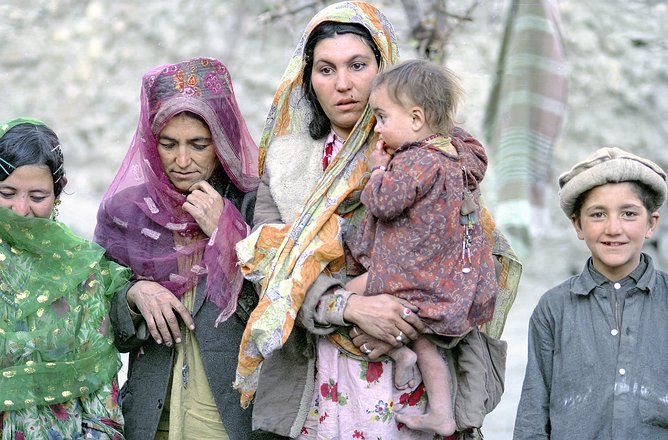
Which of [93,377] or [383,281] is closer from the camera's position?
[383,281]

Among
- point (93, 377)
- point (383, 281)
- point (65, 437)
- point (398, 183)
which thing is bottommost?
point (65, 437)

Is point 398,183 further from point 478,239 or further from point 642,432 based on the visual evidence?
point 642,432

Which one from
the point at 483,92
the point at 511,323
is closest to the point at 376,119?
the point at 483,92

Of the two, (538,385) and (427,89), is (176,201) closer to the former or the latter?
(427,89)

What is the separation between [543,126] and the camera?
252 inches

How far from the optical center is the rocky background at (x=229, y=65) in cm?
645

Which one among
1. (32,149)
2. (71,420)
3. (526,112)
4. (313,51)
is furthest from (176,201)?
(526,112)

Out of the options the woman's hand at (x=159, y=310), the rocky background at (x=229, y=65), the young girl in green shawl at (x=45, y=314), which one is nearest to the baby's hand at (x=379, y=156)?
the woman's hand at (x=159, y=310)

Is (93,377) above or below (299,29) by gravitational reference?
below

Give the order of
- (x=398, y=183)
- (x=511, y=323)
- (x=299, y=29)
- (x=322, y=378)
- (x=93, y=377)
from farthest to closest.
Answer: (x=511, y=323)
(x=299, y=29)
(x=93, y=377)
(x=322, y=378)
(x=398, y=183)

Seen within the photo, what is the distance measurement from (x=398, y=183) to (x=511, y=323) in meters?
4.49

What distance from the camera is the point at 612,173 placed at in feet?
9.12

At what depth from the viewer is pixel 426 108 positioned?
274 cm

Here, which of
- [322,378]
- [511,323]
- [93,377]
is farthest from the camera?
[511,323]
